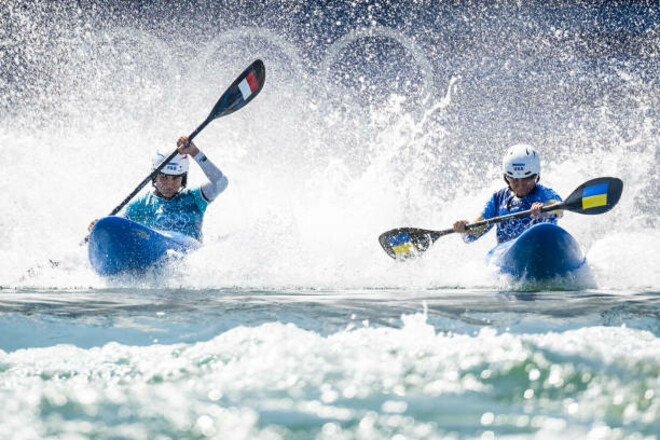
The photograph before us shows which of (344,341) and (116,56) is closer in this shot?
(344,341)

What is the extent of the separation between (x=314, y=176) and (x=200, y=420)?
12124 millimetres

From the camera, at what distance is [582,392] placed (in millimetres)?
3008

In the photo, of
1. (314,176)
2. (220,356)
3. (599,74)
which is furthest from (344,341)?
(599,74)

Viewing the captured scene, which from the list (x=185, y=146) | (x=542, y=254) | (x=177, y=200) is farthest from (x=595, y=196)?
(x=177, y=200)

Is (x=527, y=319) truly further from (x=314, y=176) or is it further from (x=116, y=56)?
(x=116, y=56)

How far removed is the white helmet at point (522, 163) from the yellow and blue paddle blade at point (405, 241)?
944 millimetres

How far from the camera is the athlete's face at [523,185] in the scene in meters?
7.09

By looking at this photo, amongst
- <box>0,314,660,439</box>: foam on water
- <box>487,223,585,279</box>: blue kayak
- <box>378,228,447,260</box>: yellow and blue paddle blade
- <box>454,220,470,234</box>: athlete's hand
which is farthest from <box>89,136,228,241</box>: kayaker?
<box>0,314,660,439</box>: foam on water

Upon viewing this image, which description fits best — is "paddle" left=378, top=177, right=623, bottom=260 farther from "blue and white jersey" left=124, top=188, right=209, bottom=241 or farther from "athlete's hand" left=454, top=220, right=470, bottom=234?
"blue and white jersey" left=124, top=188, right=209, bottom=241

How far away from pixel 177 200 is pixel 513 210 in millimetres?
3006

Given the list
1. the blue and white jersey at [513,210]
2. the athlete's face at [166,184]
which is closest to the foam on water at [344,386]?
the blue and white jersey at [513,210]

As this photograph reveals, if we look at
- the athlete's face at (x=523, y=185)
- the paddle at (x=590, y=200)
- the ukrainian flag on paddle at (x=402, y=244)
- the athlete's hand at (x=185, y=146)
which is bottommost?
the ukrainian flag on paddle at (x=402, y=244)

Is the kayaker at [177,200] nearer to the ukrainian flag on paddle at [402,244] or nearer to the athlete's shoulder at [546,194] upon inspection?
the ukrainian flag on paddle at [402,244]

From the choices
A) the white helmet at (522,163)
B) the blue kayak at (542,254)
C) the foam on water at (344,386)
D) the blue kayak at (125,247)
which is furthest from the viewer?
the white helmet at (522,163)
